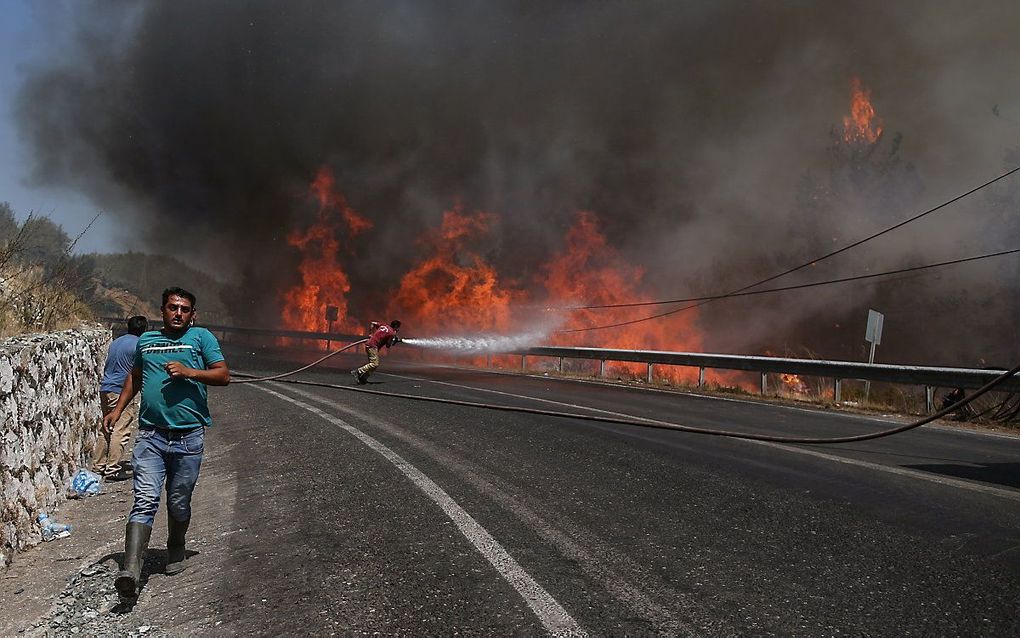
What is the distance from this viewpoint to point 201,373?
432cm

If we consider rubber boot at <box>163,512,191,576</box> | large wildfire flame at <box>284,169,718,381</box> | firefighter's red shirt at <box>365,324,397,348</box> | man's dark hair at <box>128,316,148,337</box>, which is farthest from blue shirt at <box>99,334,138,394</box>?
large wildfire flame at <box>284,169,718,381</box>

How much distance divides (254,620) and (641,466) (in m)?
3.97

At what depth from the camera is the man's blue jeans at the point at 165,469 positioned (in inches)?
161

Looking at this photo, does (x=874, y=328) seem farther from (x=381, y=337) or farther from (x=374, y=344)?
(x=374, y=344)

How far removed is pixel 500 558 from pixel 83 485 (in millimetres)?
4829

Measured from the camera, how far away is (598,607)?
10.5 feet

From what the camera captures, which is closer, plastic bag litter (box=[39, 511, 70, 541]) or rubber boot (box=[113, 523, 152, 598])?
rubber boot (box=[113, 523, 152, 598])

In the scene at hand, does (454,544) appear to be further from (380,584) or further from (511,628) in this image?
(511,628)

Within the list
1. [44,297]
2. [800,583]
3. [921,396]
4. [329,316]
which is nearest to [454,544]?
[800,583]

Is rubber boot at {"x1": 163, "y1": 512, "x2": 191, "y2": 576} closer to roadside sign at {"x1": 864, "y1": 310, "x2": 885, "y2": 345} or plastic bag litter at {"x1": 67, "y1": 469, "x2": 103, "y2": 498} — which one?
plastic bag litter at {"x1": 67, "y1": 469, "x2": 103, "y2": 498}

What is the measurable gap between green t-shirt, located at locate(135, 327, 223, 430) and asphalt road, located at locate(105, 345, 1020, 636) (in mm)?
933

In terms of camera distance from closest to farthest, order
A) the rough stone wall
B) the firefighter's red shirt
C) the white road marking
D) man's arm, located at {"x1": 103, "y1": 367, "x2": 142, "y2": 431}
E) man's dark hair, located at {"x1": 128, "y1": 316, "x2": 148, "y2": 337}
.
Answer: the white road marking, man's arm, located at {"x1": 103, "y1": 367, "x2": 142, "y2": 431}, the rough stone wall, man's dark hair, located at {"x1": 128, "y1": 316, "x2": 148, "y2": 337}, the firefighter's red shirt

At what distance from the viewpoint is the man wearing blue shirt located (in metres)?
7.03

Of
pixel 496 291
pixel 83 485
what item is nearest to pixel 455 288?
pixel 496 291
